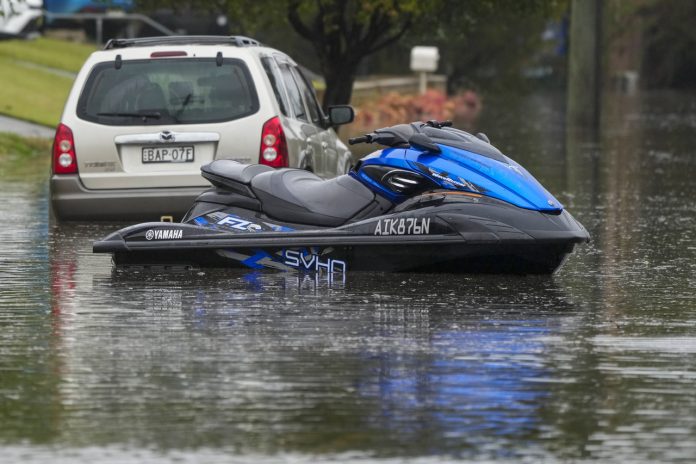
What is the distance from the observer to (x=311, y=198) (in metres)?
10.7

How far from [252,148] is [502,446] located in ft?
24.0

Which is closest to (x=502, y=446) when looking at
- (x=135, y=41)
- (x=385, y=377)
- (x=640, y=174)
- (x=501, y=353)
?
(x=385, y=377)

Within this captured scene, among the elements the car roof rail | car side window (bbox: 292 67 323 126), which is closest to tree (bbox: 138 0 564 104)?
car side window (bbox: 292 67 323 126)

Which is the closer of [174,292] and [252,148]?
[174,292]

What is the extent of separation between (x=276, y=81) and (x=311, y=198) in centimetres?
339

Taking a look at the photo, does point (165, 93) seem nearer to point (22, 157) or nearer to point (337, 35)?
point (22, 157)

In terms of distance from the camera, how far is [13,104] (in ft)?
97.5

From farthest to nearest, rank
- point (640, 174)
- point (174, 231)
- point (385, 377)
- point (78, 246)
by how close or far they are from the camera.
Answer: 1. point (640, 174)
2. point (78, 246)
3. point (174, 231)
4. point (385, 377)

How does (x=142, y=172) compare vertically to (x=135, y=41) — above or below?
below

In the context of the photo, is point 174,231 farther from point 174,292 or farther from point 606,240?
point 606,240

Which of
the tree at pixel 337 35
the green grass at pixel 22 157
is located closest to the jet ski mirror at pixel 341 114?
the green grass at pixel 22 157

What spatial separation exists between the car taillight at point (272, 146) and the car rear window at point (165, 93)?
21 cm

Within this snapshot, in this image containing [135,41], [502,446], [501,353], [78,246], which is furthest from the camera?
[135,41]

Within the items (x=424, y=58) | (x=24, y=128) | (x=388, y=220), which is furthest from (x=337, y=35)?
(x=388, y=220)
